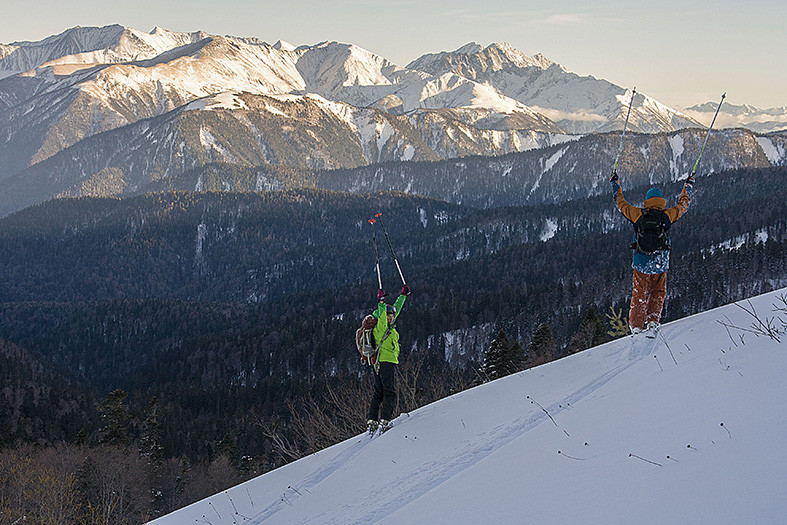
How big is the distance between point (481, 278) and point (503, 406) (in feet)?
445

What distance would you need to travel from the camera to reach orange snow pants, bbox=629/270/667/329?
34.4ft

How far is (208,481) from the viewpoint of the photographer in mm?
45531

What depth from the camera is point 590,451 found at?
550 cm

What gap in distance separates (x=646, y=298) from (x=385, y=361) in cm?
488

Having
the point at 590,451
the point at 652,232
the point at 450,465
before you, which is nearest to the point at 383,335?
the point at 450,465

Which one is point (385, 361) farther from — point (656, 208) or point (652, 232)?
point (656, 208)

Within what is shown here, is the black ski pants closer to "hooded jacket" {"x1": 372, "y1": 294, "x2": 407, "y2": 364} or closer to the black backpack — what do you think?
"hooded jacket" {"x1": 372, "y1": 294, "x2": 407, "y2": 364}

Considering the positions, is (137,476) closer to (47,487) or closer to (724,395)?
(47,487)

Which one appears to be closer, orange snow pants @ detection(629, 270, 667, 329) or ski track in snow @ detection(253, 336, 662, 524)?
ski track in snow @ detection(253, 336, 662, 524)

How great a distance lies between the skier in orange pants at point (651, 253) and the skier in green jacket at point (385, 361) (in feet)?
13.8

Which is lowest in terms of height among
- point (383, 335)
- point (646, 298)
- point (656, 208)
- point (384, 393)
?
point (384, 393)

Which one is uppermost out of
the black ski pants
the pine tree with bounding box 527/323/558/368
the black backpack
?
the black backpack

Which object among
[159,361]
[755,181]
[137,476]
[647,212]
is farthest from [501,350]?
[755,181]

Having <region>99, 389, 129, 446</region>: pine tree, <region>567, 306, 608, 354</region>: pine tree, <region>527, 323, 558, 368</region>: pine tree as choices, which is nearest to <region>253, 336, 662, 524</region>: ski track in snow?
<region>567, 306, 608, 354</region>: pine tree
